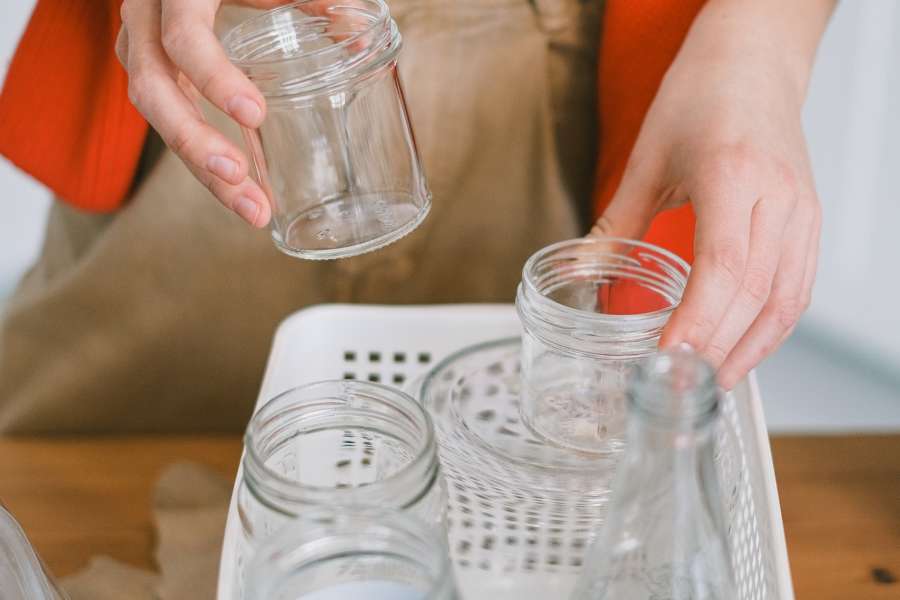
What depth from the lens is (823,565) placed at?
51cm

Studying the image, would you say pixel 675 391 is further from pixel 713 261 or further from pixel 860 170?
pixel 860 170

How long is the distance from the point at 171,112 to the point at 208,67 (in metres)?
0.03

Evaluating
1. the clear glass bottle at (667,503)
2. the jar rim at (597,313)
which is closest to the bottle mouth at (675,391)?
the clear glass bottle at (667,503)

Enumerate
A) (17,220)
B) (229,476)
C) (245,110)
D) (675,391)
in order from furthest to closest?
(17,220)
(229,476)
(245,110)
(675,391)

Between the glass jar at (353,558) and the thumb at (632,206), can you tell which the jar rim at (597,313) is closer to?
the thumb at (632,206)

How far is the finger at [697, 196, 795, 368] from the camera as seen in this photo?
0.35m

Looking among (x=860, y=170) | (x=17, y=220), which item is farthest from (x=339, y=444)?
(x=17, y=220)

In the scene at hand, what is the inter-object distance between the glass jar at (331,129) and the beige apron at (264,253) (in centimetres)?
15

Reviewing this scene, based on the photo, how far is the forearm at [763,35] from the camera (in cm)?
43

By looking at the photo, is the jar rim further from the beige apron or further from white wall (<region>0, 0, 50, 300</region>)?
white wall (<region>0, 0, 50, 300</region>)

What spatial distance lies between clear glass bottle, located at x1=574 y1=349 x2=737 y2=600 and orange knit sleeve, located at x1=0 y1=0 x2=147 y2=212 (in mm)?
397

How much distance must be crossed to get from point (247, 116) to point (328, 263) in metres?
0.29

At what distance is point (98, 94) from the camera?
572 mm

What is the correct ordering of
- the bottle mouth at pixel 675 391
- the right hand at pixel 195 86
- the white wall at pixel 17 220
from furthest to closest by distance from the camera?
the white wall at pixel 17 220, the right hand at pixel 195 86, the bottle mouth at pixel 675 391
